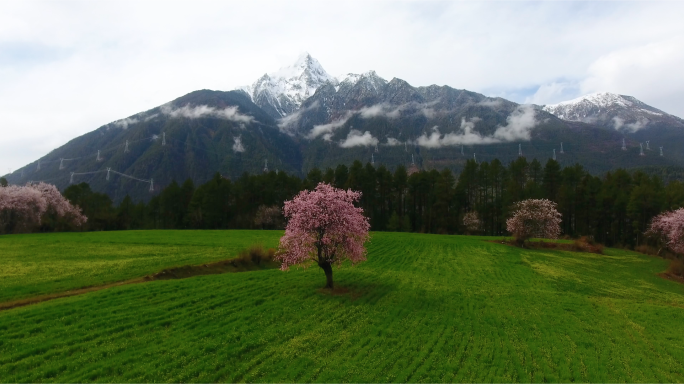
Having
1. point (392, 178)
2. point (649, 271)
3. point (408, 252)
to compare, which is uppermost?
point (392, 178)

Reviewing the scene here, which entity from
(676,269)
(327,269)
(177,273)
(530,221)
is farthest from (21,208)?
(676,269)

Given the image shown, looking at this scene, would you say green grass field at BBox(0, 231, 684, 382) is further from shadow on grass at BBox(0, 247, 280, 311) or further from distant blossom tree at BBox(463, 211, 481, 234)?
distant blossom tree at BBox(463, 211, 481, 234)

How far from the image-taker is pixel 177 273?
3369 centimetres

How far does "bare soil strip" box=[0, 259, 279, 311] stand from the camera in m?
24.1

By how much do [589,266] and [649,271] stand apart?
940 centimetres

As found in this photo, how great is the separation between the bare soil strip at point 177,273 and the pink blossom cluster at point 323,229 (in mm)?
11636

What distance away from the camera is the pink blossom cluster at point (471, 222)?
99.6 m

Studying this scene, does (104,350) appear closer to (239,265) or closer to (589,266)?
(239,265)

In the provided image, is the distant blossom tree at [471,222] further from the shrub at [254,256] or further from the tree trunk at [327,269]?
the tree trunk at [327,269]

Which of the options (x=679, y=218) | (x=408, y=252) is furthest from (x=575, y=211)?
(x=408, y=252)

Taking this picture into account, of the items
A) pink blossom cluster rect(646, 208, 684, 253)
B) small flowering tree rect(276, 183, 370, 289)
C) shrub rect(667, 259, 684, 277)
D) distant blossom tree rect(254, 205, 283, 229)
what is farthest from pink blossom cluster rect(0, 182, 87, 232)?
pink blossom cluster rect(646, 208, 684, 253)

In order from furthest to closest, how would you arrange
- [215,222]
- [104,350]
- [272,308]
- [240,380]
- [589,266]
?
1. [215,222]
2. [589,266]
3. [272,308]
4. [104,350]
5. [240,380]

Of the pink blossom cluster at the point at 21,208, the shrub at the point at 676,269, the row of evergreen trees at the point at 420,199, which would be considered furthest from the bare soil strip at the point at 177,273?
the row of evergreen trees at the point at 420,199

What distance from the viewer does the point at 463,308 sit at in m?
27.6
